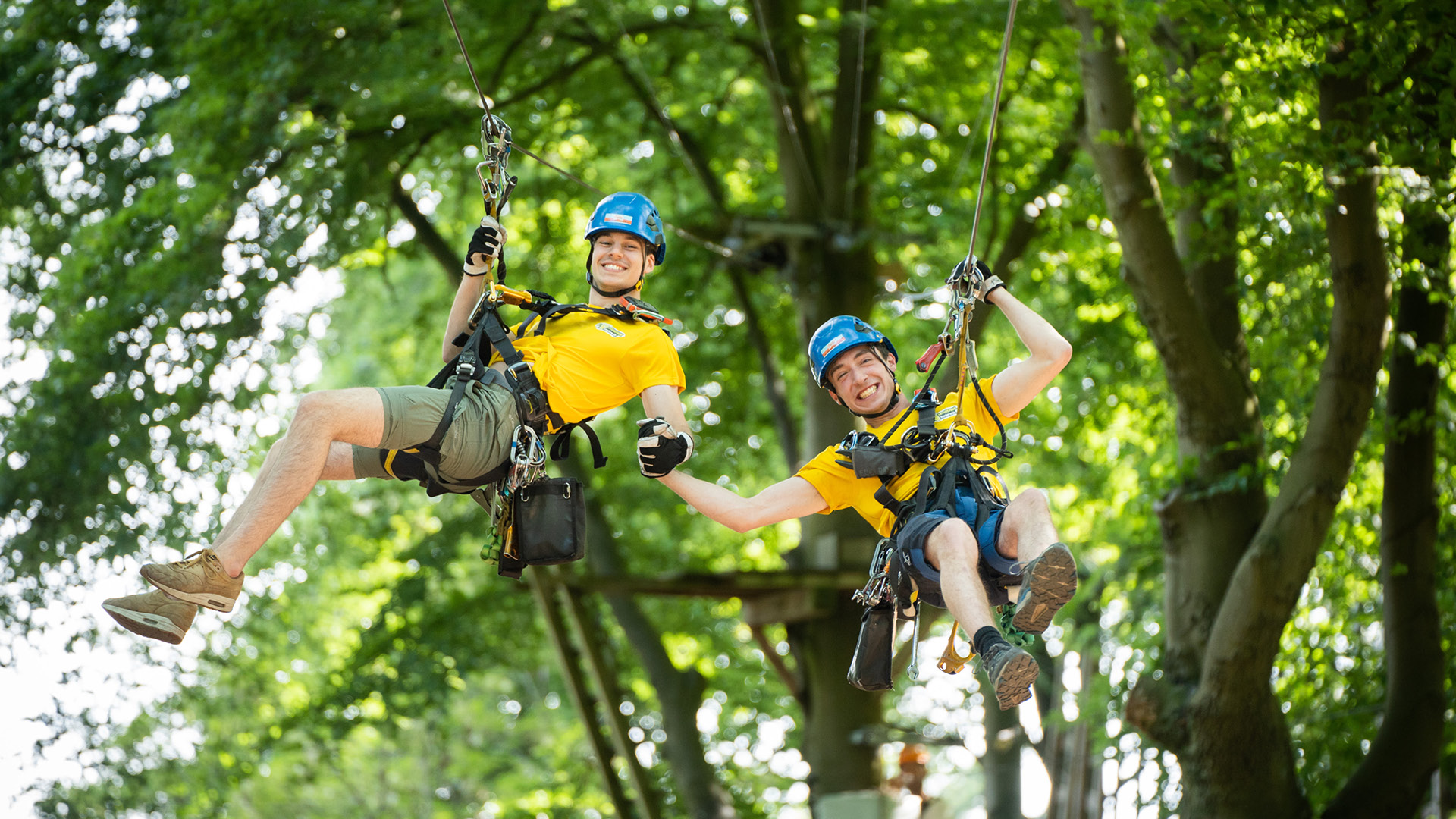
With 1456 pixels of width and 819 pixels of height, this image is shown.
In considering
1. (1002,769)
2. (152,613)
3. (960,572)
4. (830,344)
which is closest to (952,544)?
(960,572)

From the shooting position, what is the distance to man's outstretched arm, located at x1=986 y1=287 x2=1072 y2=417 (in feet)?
15.9

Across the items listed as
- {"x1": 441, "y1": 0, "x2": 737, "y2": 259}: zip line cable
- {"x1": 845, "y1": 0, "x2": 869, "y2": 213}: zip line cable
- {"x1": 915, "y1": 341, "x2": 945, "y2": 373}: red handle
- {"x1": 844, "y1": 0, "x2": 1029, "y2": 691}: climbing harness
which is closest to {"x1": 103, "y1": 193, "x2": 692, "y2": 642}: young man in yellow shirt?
{"x1": 441, "y1": 0, "x2": 737, "y2": 259}: zip line cable

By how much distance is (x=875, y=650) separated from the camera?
509 cm

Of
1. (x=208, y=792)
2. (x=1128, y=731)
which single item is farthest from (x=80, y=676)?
(x=1128, y=731)

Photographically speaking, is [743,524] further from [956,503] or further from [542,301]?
[542,301]

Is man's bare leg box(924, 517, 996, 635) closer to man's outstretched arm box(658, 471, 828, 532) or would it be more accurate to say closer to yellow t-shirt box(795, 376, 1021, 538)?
yellow t-shirt box(795, 376, 1021, 538)

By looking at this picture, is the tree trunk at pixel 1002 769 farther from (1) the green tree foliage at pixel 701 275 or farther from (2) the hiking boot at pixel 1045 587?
(2) the hiking boot at pixel 1045 587

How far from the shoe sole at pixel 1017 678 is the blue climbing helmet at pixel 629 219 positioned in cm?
188

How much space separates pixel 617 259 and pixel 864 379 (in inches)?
38.2

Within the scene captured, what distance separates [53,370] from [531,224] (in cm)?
524

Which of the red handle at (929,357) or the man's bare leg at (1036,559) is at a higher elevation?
the red handle at (929,357)

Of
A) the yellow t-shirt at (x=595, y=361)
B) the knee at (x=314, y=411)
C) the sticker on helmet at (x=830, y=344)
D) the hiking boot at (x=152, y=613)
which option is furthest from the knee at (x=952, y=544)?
the hiking boot at (x=152, y=613)

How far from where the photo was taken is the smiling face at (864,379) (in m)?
5.09

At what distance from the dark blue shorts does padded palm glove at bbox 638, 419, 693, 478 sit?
30.7 inches
